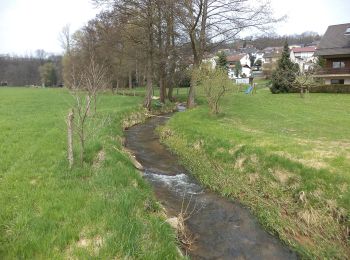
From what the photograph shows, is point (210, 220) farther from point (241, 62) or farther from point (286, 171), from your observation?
point (241, 62)

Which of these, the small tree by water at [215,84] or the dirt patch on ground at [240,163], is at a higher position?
the small tree by water at [215,84]

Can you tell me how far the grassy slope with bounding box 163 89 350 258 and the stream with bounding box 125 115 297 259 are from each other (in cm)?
39

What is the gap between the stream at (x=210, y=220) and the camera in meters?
7.15

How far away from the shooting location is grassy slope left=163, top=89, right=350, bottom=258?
790 centimetres

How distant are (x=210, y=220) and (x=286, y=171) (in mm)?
3199

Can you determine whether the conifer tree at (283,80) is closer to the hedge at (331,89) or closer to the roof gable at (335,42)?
the hedge at (331,89)

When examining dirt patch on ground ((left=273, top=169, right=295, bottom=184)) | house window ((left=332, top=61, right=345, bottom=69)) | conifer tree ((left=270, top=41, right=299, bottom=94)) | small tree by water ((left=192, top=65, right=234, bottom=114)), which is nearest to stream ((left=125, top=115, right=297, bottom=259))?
dirt patch on ground ((left=273, top=169, right=295, bottom=184))

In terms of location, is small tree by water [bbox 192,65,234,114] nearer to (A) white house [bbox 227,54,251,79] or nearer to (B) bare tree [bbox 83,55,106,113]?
(B) bare tree [bbox 83,55,106,113]

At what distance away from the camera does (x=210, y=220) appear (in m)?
8.56

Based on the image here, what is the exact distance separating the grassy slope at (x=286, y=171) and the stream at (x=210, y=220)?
39 cm

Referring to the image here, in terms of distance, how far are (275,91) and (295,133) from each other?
2579cm

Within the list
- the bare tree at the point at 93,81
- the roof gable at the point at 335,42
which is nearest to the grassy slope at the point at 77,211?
the bare tree at the point at 93,81

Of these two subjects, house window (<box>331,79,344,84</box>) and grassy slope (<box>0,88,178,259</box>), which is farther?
house window (<box>331,79,344,84</box>)

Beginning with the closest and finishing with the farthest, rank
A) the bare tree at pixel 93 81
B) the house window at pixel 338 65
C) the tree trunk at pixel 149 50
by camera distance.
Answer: the bare tree at pixel 93 81
the tree trunk at pixel 149 50
the house window at pixel 338 65
